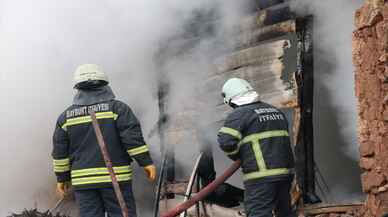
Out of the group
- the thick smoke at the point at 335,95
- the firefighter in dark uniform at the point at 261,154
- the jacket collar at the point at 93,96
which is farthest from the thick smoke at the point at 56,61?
the firefighter in dark uniform at the point at 261,154

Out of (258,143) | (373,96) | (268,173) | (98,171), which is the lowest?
(268,173)

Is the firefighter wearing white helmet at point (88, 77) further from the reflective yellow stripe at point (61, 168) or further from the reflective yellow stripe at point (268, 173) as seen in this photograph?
the reflective yellow stripe at point (268, 173)

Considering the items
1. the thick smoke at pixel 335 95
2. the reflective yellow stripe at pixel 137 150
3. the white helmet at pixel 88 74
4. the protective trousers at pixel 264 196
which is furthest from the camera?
the thick smoke at pixel 335 95

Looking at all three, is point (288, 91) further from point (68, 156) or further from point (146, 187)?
point (146, 187)

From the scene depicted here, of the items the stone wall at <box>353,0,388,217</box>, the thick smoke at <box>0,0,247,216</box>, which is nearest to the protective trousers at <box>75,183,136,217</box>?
the stone wall at <box>353,0,388,217</box>

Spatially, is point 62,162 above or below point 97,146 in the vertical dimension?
below

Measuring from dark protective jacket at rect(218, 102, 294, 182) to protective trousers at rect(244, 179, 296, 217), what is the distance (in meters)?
0.06

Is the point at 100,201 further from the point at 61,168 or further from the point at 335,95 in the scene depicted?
the point at 335,95

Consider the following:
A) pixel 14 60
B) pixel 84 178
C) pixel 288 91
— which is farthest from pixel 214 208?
pixel 14 60

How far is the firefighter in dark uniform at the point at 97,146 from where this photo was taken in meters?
5.29

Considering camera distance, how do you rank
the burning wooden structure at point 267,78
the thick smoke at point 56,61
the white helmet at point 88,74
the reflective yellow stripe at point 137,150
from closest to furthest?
the reflective yellow stripe at point 137,150, the white helmet at point 88,74, the burning wooden structure at point 267,78, the thick smoke at point 56,61

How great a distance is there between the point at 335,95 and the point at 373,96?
2.38 metres

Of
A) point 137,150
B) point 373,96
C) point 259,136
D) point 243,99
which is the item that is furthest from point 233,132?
point 373,96

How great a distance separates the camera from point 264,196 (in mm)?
5051
